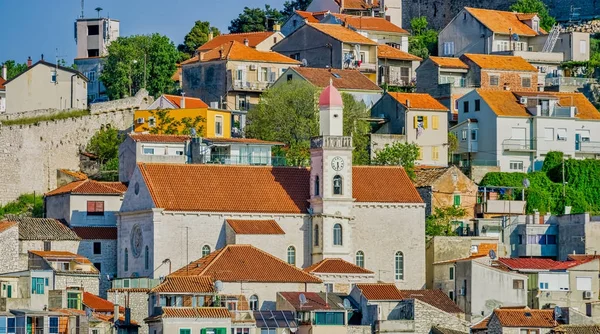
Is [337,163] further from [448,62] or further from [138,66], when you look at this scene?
[138,66]

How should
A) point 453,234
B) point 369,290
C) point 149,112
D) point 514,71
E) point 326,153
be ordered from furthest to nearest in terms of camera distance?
point 514,71
point 149,112
point 453,234
point 326,153
point 369,290

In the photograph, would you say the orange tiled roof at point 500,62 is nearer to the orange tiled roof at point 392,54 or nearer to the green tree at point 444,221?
the orange tiled roof at point 392,54

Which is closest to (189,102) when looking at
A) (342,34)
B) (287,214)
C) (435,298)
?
(342,34)

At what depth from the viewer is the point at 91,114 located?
10512cm

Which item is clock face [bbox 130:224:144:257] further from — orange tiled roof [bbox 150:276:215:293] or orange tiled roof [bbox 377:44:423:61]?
orange tiled roof [bbox 377:44:423:61]

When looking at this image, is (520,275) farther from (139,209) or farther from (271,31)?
(271,31)

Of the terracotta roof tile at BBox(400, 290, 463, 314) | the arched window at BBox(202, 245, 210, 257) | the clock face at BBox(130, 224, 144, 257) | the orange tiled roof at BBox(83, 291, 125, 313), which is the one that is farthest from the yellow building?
the orange tiled roof at BBox(83, 291, 125, 313)

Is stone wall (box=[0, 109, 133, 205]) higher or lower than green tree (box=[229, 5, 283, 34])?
lower

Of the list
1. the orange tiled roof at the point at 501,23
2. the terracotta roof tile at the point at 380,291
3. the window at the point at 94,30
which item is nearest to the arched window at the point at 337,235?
the terracotta roof tile at the point at 380,291

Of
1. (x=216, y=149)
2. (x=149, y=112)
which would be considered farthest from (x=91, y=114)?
(x=216, y=149)

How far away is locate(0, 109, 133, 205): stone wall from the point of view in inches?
3927

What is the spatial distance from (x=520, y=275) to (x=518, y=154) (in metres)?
19.4

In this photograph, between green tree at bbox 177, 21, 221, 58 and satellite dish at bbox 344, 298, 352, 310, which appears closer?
satellite dish at bbox 344, 298, 352, 310

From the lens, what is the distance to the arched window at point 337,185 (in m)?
87.2
